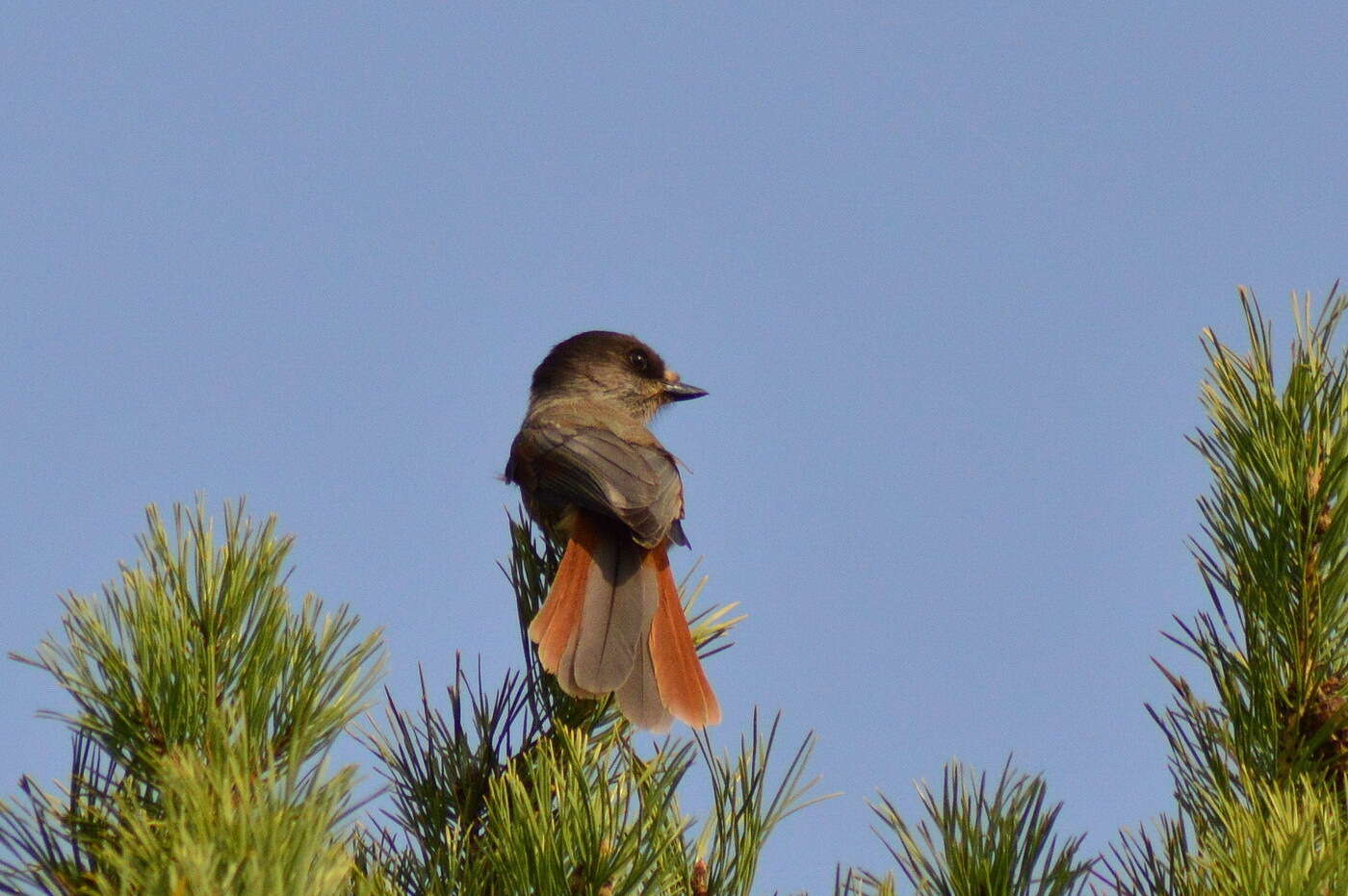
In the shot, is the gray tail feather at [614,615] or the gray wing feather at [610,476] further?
the gray wing feather at [610,476]

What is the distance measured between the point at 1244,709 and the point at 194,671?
1.40 m

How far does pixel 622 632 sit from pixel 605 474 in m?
1.19

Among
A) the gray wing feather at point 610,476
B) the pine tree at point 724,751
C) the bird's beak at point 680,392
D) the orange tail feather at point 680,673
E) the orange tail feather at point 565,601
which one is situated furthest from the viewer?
the bird's beak at point 680,392

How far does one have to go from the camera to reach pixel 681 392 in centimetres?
597

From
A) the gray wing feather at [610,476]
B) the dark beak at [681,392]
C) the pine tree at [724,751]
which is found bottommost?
the pine tree at [724,751]

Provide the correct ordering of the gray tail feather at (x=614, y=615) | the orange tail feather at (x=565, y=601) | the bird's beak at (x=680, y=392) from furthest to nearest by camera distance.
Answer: the bird's beak at (x=680, y=392)
the orange tail feather at (x=565, y=601)
the gray tail feather at (x=614, y=615)

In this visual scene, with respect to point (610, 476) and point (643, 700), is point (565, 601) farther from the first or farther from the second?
point (610, 476)

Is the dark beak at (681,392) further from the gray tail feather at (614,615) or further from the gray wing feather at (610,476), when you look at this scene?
the gray tail feather at (614,615)

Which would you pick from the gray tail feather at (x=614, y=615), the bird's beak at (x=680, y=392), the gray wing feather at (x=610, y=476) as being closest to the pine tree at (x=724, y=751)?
the gray tail feather at (x=614, y=615)

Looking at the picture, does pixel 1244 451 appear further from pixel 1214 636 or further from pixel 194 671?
pixel 194 671

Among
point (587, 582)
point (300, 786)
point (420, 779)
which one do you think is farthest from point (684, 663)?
point (300, 786)

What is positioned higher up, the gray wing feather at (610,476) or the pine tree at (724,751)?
the gray wing feather at (610,476)

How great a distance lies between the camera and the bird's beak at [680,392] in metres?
5.91

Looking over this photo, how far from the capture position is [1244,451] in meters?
2.00
